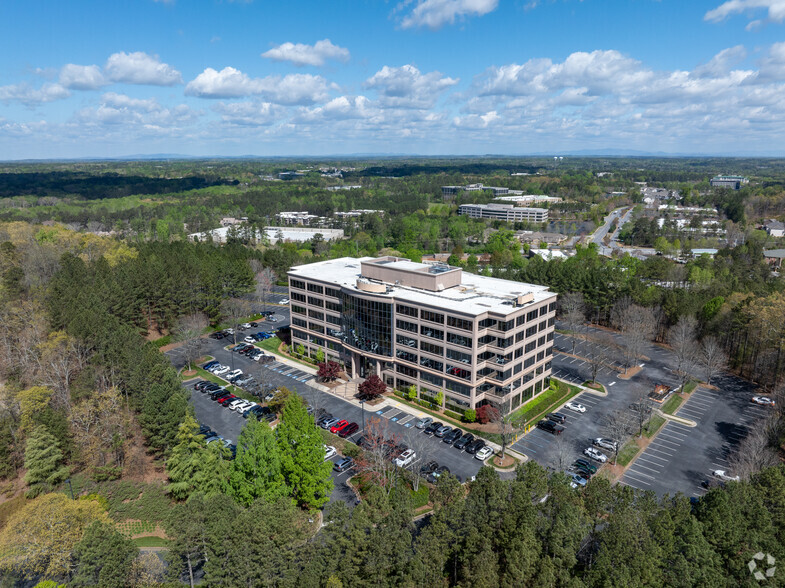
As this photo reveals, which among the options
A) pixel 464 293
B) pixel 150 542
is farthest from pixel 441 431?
pixel 150 542

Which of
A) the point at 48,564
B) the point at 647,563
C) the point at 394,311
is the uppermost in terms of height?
the point at 394,311

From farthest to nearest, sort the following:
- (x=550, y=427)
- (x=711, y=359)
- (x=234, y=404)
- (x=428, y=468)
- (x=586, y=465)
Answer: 1. (x=711, y=359)
2. (x=234, y=404)
3. (x=550, y=427)
4. (x=586, y=465)
5. (x=428, y=468)

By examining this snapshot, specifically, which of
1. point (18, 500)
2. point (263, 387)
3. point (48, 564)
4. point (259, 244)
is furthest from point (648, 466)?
point (259, 244)

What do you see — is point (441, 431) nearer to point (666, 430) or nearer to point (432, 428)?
point (432, 428)

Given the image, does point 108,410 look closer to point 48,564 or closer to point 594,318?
point 48,564

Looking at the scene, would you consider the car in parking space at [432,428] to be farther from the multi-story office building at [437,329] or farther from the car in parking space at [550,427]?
the car in parking space at [550,427]

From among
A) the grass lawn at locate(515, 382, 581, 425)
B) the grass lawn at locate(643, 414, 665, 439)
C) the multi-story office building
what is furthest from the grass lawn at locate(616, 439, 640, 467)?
the multi-story office building

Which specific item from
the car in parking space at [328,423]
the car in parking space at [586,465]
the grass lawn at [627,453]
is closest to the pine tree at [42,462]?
the car in parking space at [328,423]
